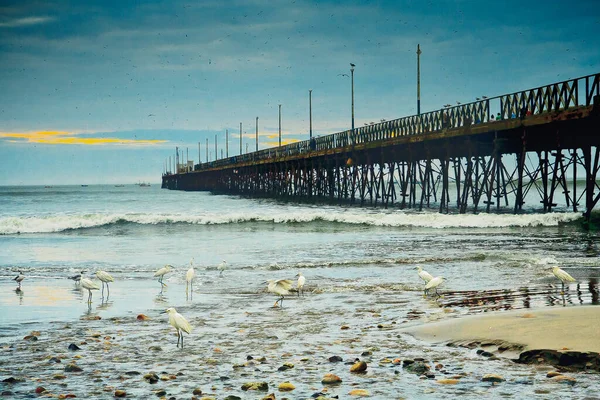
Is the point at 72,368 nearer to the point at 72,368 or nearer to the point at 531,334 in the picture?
the point at 72,368

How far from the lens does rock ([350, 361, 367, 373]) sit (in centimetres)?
640

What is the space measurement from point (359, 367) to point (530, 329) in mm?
1996

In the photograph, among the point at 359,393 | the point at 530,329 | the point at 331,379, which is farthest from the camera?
the point at 530,329

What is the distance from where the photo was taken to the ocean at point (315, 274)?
30.2ft

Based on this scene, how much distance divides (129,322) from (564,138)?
2470 cm

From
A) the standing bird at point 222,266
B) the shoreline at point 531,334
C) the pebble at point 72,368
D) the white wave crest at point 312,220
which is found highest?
the white wave crest at point 312,220

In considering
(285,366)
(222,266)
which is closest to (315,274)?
(222,266)

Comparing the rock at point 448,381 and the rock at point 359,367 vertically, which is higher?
the rock at point 359,367

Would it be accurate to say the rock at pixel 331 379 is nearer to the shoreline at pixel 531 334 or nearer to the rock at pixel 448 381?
the rock at pixel 448 381

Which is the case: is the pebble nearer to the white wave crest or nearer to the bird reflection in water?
the bird reflection in water

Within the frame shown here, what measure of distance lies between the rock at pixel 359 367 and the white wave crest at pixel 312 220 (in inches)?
970

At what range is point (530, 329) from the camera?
7340mm

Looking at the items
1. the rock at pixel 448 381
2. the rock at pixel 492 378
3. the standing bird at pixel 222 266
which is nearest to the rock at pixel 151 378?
the rock at pixel 448 381

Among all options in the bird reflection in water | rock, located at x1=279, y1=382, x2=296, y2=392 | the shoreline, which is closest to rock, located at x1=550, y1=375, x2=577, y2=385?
the shoreline
